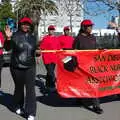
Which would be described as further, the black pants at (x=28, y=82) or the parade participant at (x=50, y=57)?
the parade participant at (x=50, y=57)

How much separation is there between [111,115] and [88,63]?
1.19m

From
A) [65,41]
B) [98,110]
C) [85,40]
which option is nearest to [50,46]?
[65,41]

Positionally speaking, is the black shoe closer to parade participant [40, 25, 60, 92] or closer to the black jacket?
the black jacket

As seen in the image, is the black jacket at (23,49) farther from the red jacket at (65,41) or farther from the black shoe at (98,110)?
the red jacket at (65,41)

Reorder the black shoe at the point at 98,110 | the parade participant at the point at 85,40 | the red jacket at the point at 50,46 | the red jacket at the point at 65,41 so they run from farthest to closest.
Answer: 1. the red jacket at the point at 65,41
2. the red jacket at the point at 50,46
3. the parade participant at the point at 85,40
4. the black shoe at the point at 98,110

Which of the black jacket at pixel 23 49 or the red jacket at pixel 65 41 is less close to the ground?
the black jacket at pixel 23 49

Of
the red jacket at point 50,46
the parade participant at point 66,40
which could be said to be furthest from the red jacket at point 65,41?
the red jacket at point 50,46

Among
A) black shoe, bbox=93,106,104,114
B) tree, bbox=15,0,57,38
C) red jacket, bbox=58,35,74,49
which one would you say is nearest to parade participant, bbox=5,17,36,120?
black shoe, bbox=93,106,104,114

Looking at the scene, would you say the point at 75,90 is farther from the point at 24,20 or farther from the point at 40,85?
the point at 40,85

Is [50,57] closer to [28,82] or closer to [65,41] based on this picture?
[65,41]

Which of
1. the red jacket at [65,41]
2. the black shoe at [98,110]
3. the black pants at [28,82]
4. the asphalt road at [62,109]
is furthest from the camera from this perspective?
the red jacket at [65,41]

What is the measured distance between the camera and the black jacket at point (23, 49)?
9289mm

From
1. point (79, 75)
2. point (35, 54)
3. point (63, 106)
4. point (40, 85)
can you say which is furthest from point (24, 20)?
point (40, 85)

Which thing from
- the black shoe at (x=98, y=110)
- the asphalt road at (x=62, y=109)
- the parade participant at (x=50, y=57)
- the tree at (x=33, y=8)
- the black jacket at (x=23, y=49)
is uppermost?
the black jacket at (x=23, y=49)
